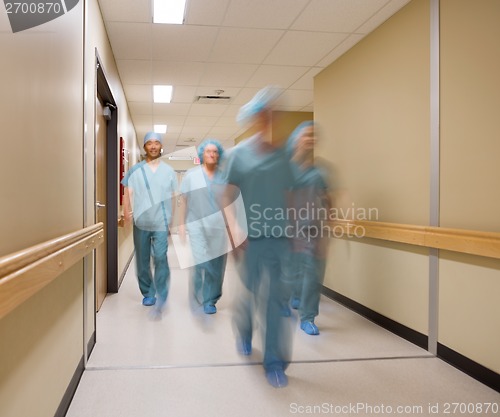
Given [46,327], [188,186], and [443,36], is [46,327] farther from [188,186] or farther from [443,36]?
[443,36]

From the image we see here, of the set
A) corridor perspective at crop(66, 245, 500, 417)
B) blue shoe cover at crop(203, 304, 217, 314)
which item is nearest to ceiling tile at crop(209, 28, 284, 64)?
corridor perspective at crop(66, 245, 500, 417)

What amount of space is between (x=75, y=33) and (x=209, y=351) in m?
2.00

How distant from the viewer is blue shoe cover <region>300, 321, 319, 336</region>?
305 centimetres

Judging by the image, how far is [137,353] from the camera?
262 cm

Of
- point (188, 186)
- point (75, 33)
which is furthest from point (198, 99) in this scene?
point (75, 33)

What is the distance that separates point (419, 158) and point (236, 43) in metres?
1.99

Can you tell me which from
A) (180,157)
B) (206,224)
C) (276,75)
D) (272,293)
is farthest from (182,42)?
(180,157)

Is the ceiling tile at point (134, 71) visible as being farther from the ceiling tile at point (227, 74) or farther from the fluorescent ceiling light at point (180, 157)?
the fluorescent ceiling light at point (180, 157)

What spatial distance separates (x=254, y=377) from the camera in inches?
89.9

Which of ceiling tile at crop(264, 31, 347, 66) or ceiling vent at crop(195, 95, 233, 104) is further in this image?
ceiling vent at crop(195, 95, 233, 104)

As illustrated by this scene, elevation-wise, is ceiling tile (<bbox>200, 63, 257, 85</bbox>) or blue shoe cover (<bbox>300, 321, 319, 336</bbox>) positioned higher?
ceiling tile (<bbox>200, 63, 257, 85</bbox>)

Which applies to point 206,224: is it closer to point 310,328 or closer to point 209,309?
point 209,309

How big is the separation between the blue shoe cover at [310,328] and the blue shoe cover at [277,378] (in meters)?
0.85

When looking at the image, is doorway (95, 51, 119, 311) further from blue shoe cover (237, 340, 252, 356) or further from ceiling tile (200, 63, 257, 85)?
blue shoe cover (237, 340, 252, 356)
